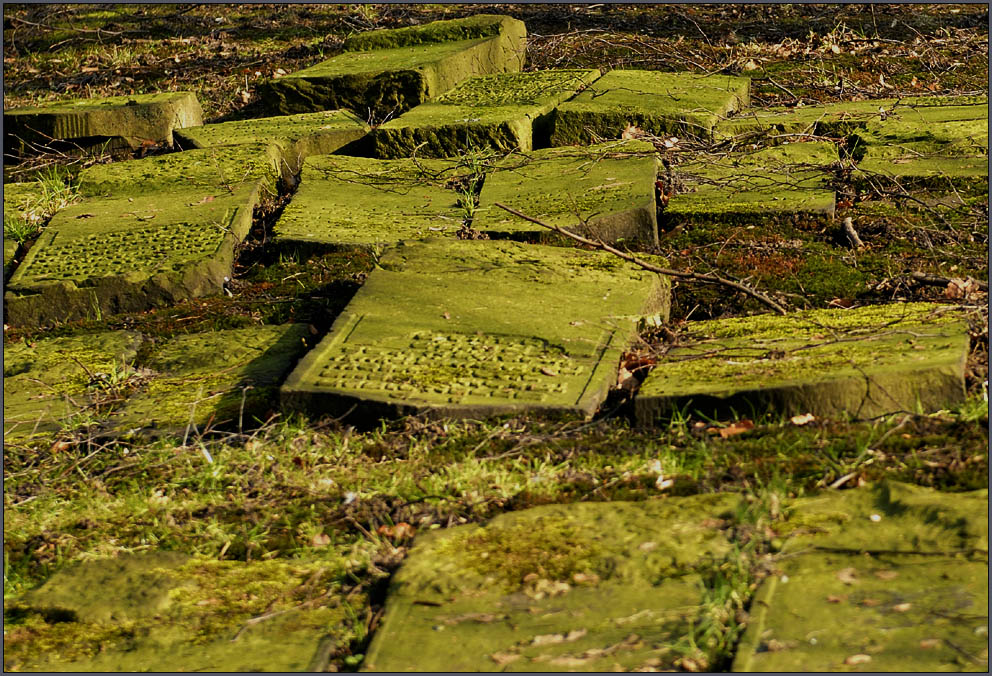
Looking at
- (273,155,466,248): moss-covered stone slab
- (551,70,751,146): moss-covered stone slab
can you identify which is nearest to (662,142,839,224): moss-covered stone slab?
(551,70,751,146): moss-covered stone slab

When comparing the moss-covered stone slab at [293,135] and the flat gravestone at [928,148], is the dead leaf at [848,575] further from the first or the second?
the moss-covered stone slab at [293,135]

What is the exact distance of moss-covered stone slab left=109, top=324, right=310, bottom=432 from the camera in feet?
12.6

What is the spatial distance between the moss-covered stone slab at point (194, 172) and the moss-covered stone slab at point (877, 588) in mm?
4065

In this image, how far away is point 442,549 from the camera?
269 cm

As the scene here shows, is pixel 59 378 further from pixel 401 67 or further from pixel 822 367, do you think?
pixel 401 67

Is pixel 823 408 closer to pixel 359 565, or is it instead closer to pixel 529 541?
pixel 529 541

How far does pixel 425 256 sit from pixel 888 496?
235cm

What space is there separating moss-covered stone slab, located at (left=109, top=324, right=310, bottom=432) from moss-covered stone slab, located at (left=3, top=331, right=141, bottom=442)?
0.12 m

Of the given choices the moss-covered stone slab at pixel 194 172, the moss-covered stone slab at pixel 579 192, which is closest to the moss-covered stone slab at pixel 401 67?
the moss-covered stone slab at pixel 194 172

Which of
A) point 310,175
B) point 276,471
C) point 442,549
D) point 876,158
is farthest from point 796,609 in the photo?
point 310,175

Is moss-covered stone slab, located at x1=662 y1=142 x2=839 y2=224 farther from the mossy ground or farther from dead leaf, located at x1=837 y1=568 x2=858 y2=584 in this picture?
dead leaf, located at x1=837 y1=568 x2=858 y2=584

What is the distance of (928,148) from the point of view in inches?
224

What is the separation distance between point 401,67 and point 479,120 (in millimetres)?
1270

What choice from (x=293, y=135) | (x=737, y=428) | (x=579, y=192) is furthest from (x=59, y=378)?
(x=293, y=135)
